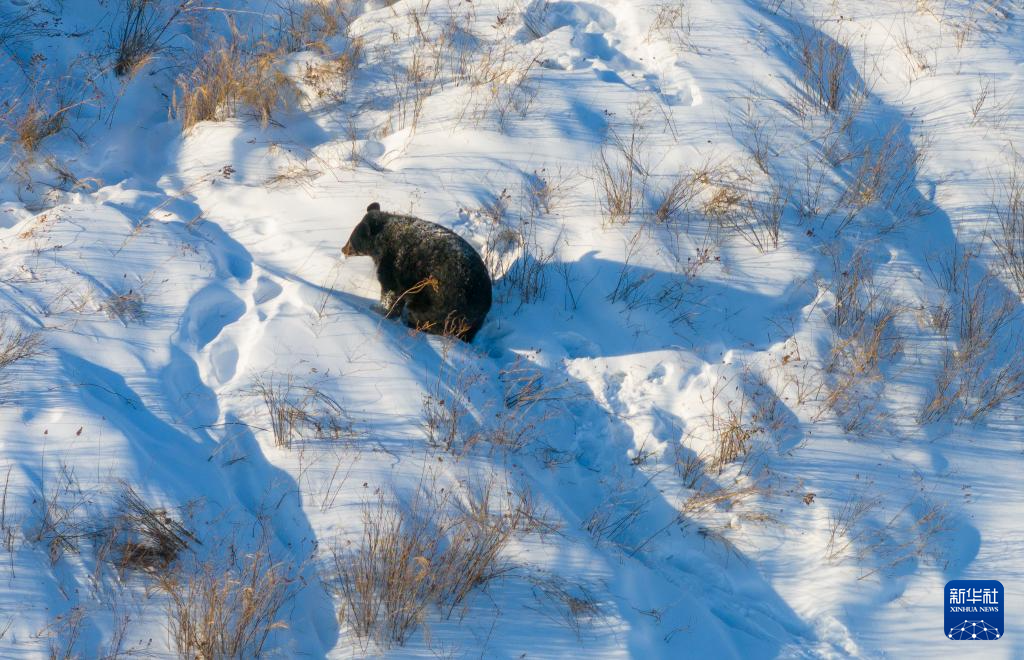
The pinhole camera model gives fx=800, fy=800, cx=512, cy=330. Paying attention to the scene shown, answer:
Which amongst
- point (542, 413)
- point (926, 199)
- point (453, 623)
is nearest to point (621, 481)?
point (542, 413)

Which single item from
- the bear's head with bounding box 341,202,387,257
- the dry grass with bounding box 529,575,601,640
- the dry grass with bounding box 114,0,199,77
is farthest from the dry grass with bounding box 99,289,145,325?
the dry grass with bounding box 114,0,199,77

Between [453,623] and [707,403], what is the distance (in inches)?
85.8

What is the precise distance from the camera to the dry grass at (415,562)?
3.74 m

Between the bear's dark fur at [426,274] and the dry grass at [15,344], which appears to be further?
the bear's dark fur at [426,274]

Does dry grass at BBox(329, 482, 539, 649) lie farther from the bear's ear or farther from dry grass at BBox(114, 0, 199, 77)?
dry grass at BBox(114, 0, 199, 77)

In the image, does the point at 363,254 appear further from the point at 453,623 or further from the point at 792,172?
the point at 792,172

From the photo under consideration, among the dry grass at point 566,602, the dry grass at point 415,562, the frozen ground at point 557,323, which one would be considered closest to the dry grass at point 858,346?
the frozen ground at point 557,323

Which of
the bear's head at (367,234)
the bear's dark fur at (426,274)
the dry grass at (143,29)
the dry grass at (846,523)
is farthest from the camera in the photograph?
the dry grass at (143,29)

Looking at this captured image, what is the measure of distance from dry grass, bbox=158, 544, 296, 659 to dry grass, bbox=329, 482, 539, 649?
0.34m

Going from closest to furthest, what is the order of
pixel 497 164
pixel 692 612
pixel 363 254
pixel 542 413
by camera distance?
1. pixel 692 612
2. pixel 542 413
3. pixel 363 254
4. pixel 497 164

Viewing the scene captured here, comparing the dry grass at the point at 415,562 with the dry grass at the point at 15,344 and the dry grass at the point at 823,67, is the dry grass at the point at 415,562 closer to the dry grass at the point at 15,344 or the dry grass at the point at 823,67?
the dry grass at the point at 15,344

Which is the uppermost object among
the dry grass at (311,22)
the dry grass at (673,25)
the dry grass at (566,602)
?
the dry grass at (673,25)

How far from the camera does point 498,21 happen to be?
799 cm

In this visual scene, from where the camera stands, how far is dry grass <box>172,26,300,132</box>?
7078mm
